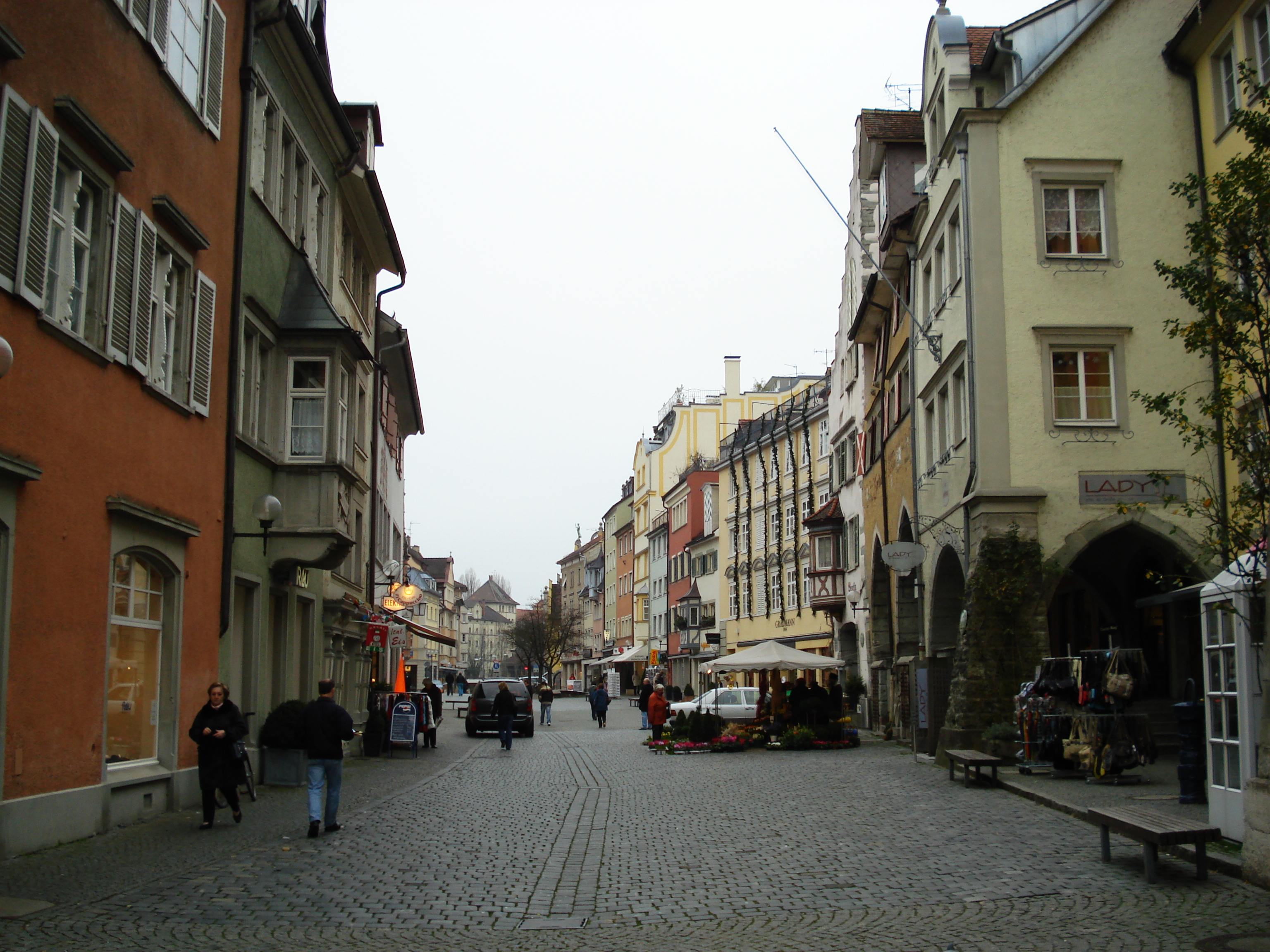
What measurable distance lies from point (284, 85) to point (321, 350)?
4.60 metres

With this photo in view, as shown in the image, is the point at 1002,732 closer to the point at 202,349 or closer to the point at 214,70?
the point at 202,349

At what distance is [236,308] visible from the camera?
18031 millimetres

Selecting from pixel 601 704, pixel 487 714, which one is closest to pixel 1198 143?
pixel 487 714

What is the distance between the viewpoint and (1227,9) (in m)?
21.5

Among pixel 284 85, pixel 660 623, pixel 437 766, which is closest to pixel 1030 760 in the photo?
pixel 437 766

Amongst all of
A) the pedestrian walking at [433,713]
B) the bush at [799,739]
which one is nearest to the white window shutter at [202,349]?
the pedestrian walking at [433,713]

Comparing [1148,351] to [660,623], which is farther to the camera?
[660,623]

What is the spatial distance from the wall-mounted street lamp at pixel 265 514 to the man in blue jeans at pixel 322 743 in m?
4.38

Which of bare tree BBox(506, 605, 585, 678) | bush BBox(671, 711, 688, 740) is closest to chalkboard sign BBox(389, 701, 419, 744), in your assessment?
bush BBox(671, 711, 688, 740)

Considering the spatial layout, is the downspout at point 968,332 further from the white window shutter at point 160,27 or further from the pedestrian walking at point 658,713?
the white window shutter at point 160,27

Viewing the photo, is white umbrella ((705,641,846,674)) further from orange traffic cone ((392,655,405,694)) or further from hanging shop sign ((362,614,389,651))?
hanging shop sign ((362,614,389,651))

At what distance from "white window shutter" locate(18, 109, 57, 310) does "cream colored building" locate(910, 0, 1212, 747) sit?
15.7 meters

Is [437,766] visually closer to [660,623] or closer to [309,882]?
[309,882]

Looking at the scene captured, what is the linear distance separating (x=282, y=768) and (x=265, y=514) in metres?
4.36
